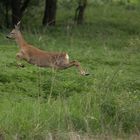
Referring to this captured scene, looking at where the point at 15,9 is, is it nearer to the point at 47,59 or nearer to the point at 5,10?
the point at 5,10

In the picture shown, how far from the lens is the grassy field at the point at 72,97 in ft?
28.6

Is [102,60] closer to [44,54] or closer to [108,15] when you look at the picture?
[44,54]

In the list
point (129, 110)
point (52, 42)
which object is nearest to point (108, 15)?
point (52, 42)

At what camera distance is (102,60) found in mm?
16844

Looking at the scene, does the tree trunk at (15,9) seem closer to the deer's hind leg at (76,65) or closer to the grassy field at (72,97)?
the grassy field at (72,97)

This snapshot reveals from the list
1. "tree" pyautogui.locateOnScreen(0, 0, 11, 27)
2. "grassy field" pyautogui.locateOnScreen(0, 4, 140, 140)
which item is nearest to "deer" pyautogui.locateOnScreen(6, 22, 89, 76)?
"grassy field" pyautogui.locateOnScreen(0, 4, 140, 140)

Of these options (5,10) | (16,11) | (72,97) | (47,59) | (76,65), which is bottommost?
(5,10)

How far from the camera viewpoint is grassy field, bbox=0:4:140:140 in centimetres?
871

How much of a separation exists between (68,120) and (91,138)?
65cm

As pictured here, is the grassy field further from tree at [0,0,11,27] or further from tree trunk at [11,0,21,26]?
tree at [0,0,11,27]

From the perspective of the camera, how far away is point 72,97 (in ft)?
35.6

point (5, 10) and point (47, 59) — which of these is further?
point (5, 10)

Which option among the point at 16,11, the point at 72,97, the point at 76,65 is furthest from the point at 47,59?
the point at 16,11

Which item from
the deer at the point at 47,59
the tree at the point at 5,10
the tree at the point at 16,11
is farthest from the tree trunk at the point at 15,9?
the deer at the point at 47,59
